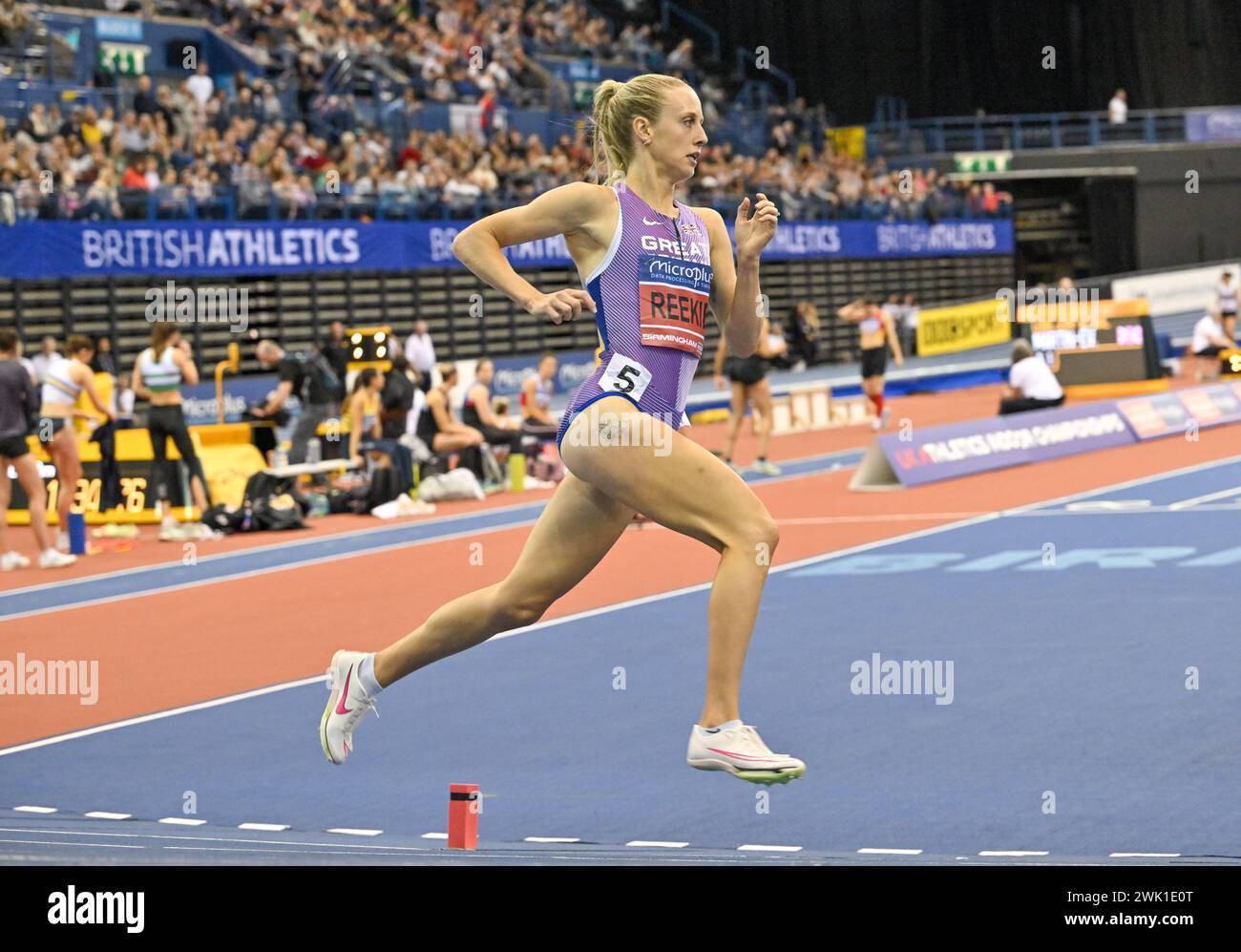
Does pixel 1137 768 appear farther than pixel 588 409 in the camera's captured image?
Yes

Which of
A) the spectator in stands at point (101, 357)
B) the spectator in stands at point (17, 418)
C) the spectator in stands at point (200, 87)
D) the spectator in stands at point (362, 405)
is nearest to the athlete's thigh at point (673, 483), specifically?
the spectator in stands at point (17, 418)

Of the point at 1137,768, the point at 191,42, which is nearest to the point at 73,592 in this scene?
the point at 1137,768

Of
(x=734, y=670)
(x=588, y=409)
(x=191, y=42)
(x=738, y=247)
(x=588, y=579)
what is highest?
(x=191, y=42)

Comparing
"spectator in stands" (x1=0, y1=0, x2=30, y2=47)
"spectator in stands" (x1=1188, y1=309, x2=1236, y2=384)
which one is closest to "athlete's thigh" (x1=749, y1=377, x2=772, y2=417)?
"spectator in stands" (x1=0, y1=0, x2=30, y2=47)

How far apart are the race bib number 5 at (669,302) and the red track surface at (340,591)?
17.8 feet

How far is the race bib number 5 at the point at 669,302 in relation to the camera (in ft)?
19.1

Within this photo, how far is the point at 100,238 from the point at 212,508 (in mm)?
10085

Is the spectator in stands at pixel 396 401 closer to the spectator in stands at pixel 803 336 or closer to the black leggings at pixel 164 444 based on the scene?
the black leggings at pixel 164 444

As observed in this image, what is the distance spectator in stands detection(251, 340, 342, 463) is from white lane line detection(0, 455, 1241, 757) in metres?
7.97

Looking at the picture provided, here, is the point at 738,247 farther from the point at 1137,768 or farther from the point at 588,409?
the point at 1137,768
